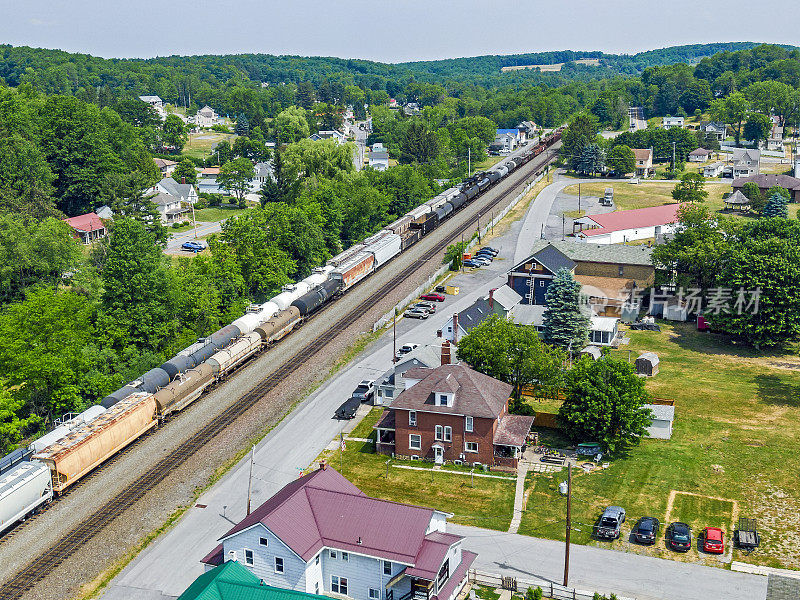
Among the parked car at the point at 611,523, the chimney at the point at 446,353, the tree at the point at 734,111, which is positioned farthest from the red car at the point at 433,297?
the tree at the point at 734,111

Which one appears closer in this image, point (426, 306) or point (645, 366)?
point (645, 366)

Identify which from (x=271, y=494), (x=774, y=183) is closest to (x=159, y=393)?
(x=271, y=494)

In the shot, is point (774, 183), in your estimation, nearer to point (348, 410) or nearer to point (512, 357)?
point (512, 357)

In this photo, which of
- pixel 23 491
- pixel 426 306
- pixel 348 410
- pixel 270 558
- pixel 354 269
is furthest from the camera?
pixel 354 269

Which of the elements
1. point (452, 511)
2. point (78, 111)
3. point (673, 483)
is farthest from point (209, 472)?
point (78, 111)

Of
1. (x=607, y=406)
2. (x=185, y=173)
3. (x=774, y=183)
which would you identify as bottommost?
(x=607, y=406)

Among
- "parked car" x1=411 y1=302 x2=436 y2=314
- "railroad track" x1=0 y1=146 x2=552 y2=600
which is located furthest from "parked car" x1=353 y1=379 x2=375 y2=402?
"parked car" x1=411 y1=302 x2=436 y2=314

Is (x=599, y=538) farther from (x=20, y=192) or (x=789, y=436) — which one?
(x=20, y=192)
